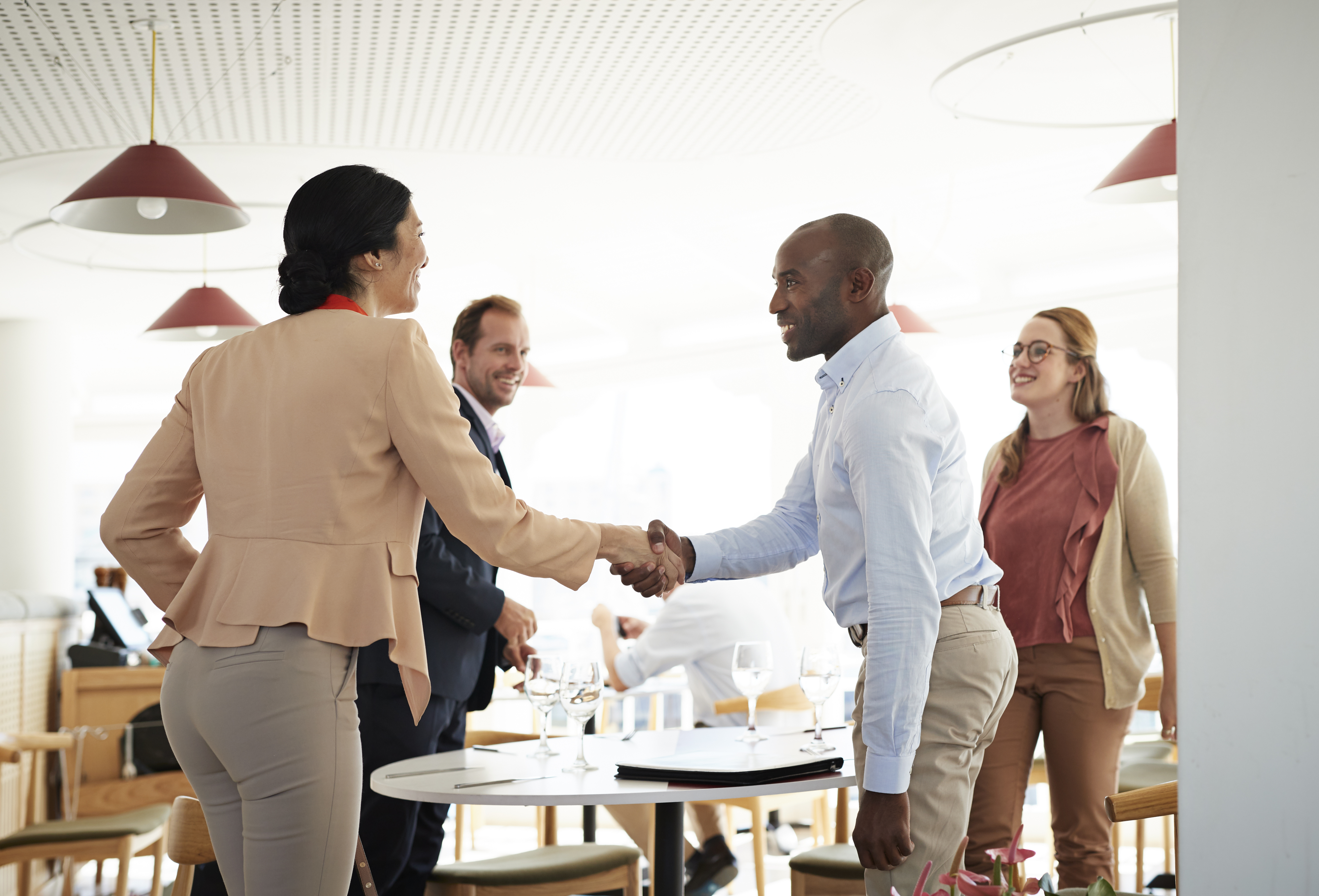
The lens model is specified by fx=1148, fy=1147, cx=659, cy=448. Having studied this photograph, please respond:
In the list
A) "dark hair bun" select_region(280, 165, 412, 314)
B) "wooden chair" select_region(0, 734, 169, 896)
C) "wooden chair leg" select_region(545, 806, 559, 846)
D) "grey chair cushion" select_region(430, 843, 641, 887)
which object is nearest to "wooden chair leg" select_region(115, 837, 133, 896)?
"wooden chair" select_region(0, 734, 169, 896)

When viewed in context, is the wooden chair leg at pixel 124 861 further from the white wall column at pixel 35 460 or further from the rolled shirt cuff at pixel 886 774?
the white wall column at pixel 35 460

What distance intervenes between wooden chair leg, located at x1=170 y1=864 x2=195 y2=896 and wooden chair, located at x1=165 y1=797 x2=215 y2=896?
4.7 inches

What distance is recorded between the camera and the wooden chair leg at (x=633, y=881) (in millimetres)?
2828

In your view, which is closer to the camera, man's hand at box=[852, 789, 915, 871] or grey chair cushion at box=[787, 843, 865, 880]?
man's hand at box=[852, 789, 915, 871]

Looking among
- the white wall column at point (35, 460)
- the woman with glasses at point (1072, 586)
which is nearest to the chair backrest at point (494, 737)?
the woman with glasses at point (1072, 586)

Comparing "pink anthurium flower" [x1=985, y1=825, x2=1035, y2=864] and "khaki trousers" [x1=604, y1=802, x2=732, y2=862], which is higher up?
"pink anthurium flower" [x1=985, y1=825, x2=1035, y2=864]

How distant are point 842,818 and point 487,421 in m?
1.42

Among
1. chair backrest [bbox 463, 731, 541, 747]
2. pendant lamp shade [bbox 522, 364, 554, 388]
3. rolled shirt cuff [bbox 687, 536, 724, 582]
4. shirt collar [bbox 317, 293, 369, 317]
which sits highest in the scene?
pendant lamp shade [bbox 522, 364, 554, 388]

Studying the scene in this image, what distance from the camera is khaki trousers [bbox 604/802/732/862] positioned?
12.2 feet

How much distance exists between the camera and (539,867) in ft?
8.77

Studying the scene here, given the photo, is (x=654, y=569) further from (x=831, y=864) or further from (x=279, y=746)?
(x=831, y=864)

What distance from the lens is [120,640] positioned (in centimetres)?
592

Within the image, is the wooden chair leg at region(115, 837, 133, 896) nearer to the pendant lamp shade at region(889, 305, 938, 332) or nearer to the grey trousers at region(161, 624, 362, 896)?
the grey trousers at region(161, 624, 362, 896)

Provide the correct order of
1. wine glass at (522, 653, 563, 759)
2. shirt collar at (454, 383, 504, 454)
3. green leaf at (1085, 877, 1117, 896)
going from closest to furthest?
green leaf at (1085, 877, 1117, 896) < wine glass at (522, 653, 563, 759) < shirt collar at (454, 383, 504, 454)
